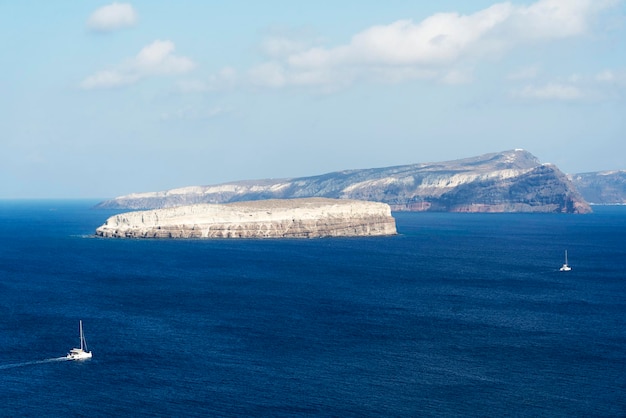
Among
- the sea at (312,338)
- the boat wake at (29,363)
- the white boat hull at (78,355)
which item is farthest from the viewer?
the white boat hull at (78,355)

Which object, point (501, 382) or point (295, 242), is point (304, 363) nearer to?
point (501, 382)

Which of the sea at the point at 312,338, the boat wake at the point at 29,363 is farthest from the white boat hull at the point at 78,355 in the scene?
the sea at the point at 312,338

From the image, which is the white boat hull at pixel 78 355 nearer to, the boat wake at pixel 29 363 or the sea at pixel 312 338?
the boat wake at pixel 29 363

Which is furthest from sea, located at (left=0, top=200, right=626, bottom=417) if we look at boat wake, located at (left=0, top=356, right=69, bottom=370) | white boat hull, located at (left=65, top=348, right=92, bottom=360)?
white boat hull, located at (left=65, top=348, right=92, bottom=360)

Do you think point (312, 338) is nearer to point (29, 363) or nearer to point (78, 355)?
point (78, 355)

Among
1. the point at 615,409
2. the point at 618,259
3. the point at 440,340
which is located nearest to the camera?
the point at 615,409

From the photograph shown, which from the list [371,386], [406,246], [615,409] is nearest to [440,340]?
[371,386]

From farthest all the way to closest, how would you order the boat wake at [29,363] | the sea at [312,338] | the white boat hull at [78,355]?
the white boat hull at [78,355] < the boat wake at [29,363] < the sea at [312,338]

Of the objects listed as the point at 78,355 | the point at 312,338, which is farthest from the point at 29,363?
the point at 312,338
